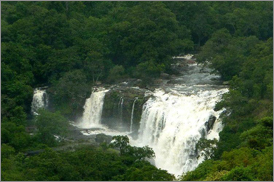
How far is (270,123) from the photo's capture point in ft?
131

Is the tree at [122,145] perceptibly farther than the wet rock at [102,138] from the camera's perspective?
No

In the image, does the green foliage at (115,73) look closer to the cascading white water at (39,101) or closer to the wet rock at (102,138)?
the cascading white water at (39,101)

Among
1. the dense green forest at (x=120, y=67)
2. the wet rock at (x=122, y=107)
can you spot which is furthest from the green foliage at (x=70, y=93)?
the wet rock at (x=122, y=107)

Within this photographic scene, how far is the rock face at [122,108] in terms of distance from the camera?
163ft

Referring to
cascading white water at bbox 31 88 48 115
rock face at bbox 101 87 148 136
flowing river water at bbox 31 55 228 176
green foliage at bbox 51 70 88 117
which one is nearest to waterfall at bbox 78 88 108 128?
flowing river water at bbox 31 55 228 176

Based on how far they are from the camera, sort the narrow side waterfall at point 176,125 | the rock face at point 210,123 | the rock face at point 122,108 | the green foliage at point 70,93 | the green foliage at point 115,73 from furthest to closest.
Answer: the green foliage at point 115,73 → the green foliage at point 70,93 → the rock face at point 122,108 → the rock face at point 210,123 → the narrow side waterfall at point 176,125

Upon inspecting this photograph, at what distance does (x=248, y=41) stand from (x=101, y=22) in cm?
1236

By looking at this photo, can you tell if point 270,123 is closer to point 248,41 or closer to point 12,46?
point 248,41

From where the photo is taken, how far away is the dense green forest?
38156 mm

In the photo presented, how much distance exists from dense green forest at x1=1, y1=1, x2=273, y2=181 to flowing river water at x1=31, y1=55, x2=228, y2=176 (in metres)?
1.22

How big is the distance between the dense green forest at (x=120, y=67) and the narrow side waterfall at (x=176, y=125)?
5.91 ft

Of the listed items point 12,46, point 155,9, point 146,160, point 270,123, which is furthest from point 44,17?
point 270,123

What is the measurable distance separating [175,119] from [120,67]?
30.6 ft

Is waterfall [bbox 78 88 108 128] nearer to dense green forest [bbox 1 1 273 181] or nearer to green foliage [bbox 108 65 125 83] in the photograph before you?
dense green forest [bbox 1 1 273 181]
